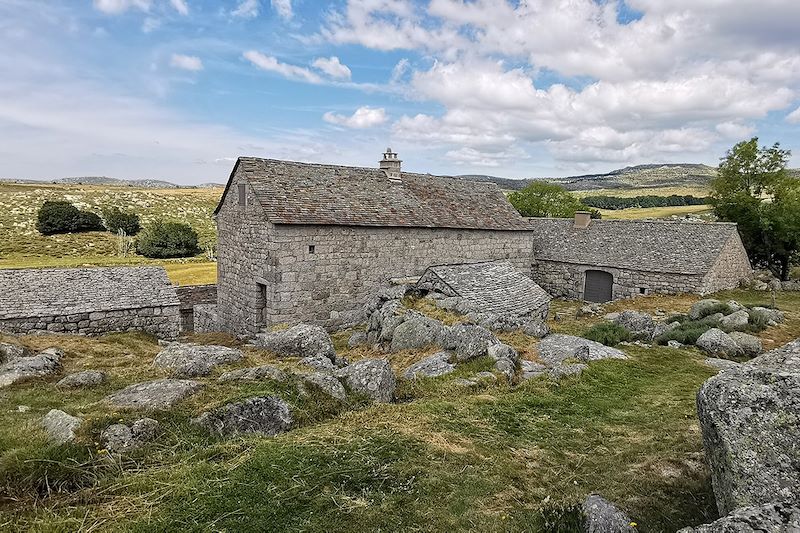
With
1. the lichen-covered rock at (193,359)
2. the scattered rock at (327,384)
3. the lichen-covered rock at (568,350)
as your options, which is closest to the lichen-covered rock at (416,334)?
the lichen-covered rock at (568,350)

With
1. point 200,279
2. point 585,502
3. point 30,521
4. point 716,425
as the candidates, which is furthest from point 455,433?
point 200,279

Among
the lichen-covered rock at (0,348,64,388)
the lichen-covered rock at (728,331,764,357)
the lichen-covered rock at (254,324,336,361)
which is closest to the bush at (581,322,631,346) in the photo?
the lichen-covered rock at (728,331,764,357)

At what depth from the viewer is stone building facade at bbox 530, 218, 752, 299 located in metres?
26.9

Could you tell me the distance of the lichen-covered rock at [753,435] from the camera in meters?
4.51

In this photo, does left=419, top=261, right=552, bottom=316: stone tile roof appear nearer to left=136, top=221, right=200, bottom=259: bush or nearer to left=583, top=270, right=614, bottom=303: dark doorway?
left=583, top=270, right=614, bottom=303: dark doorway

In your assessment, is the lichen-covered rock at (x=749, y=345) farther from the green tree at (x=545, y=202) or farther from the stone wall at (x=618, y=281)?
the green tree at (x=545, y=202)

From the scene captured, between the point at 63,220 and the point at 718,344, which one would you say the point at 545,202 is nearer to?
the point at 718,344

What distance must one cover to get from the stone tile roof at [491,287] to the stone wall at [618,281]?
7.41 metres

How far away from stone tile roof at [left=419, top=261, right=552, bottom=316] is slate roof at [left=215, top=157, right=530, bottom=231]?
10.1 feet

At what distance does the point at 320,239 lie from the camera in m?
20.4

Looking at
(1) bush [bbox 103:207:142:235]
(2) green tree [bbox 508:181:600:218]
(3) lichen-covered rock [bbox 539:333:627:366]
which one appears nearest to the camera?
(3) lichen-covered rock [bbox 539:333:627:366]

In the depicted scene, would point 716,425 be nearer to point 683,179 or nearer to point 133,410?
point 133,410

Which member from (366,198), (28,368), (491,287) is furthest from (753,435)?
(366,198)

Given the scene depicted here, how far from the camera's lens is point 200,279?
36.8 meters
